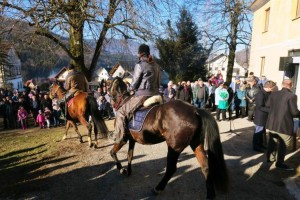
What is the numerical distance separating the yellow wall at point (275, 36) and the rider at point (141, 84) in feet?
29.7

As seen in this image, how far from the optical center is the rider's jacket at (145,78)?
4.52 metres

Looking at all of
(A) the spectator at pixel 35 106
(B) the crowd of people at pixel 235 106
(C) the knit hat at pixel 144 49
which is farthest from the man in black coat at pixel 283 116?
(A) the spectator at pixel 35 106

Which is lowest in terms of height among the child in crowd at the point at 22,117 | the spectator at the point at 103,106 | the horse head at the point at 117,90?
the child in crowd at the point at 22,117

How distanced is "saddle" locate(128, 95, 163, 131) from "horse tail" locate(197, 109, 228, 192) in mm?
891

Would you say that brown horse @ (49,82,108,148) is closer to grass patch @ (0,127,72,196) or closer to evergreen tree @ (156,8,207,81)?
grass patch @ (0,127,72,196)

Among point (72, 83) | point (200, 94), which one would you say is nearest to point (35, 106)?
point (72, 83)

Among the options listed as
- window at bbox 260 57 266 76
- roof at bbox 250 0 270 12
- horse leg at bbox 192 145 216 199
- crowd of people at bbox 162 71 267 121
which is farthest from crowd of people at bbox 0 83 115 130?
roof at bbox 250 0 270 12

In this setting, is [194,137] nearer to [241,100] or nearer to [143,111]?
[143,111]

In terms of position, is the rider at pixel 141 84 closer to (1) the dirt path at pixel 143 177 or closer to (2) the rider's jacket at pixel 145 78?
(2) the rider's jacket at pixel 145 78

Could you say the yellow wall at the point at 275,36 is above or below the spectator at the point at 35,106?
above

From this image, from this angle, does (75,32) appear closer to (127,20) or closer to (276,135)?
(127,20)

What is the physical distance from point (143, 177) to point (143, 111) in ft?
4.86

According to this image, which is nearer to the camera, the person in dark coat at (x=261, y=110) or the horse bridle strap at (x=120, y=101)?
the horse bridle strap at (x=120, y=101)

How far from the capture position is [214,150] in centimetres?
401
